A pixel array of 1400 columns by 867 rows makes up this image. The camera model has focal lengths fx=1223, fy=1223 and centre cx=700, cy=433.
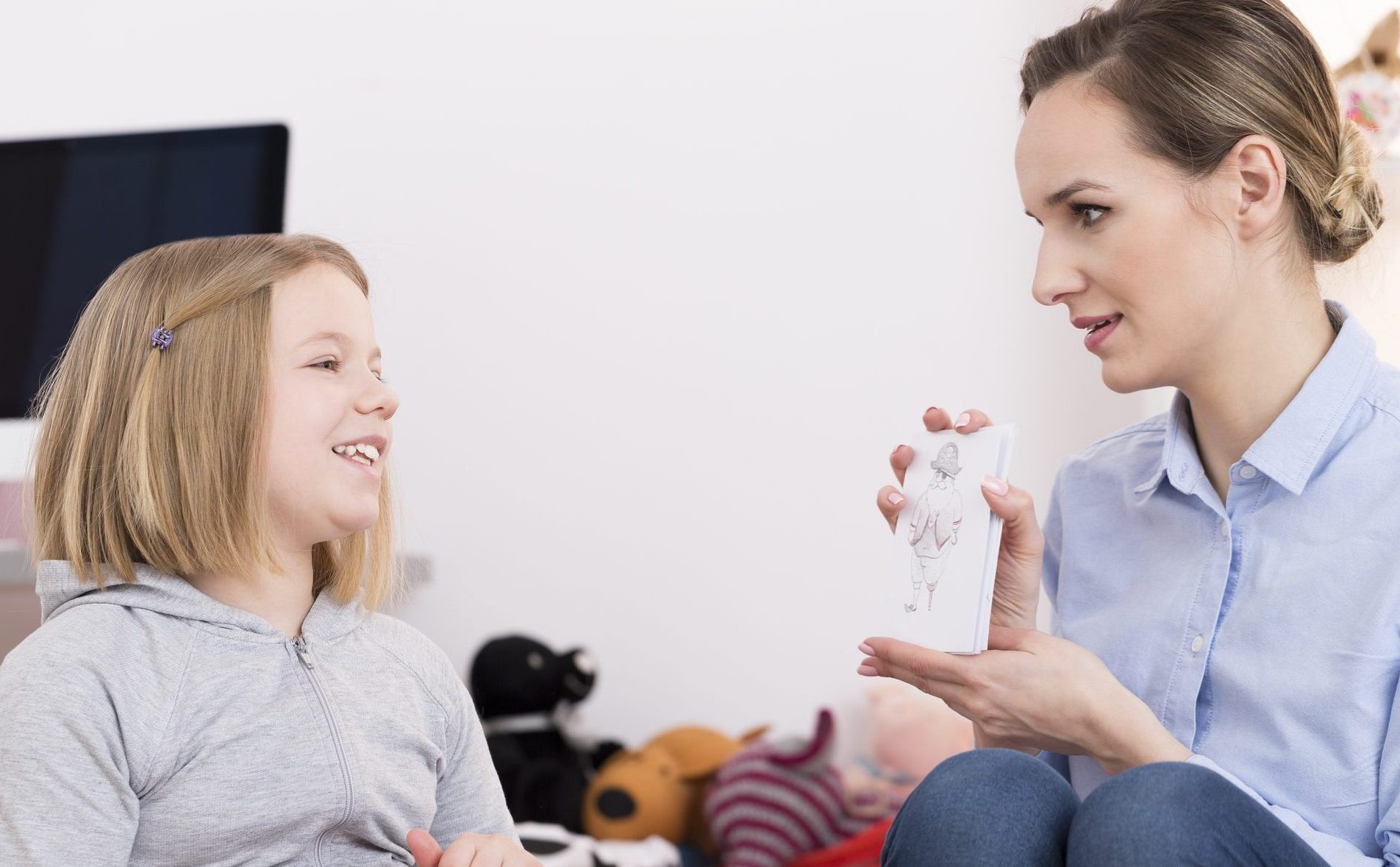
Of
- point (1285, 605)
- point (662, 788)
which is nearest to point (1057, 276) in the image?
point (1285, 605)

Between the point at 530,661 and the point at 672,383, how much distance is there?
Result: 23.3 inches

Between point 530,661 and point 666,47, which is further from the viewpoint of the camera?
point 666,47

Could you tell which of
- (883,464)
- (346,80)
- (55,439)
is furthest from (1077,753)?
(346,80)

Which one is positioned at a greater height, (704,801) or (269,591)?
(269,591)

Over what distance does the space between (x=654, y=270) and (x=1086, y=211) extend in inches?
53.5

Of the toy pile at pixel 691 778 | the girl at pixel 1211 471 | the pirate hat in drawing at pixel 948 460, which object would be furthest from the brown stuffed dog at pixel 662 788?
the pirate hat in drawing at pixel 948 460

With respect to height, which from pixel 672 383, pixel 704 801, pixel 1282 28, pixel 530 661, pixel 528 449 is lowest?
pixel 704 801

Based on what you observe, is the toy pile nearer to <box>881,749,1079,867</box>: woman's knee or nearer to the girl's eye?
<box>881,749,1079,867</box>: woman's knee

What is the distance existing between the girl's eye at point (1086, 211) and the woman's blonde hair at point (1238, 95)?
0.18ft

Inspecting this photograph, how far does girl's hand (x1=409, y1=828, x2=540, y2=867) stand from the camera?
85 cm

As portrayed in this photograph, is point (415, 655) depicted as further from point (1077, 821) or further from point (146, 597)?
point (1077, 821)

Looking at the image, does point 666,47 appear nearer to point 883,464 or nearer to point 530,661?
point 883,464

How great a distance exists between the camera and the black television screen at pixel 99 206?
1769 mm

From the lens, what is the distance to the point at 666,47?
7.47ft
